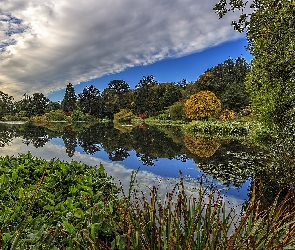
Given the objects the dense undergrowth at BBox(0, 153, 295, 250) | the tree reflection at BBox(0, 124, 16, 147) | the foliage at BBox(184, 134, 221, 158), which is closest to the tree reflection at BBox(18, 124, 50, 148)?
the tree reflection at BBox(0, 124, 16, 147)

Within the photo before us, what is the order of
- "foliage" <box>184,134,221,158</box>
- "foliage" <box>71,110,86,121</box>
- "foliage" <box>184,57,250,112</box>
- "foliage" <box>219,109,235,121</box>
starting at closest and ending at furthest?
"foliage" <box>184,134,221,158</box> → "foliage" <box>219,109,235,121</box> → "foliage" <box>184,57,250,112</box> → "foliage" <box>71,110,86,121</box>

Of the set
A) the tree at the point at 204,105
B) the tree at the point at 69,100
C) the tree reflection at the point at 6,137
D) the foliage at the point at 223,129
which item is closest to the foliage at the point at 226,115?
the tree at the point at 204,105

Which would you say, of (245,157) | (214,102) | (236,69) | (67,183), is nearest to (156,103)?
(236,69)

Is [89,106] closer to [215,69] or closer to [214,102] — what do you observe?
[215,69]

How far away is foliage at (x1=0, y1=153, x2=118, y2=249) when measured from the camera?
1.51 meters

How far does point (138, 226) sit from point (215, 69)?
54.0m

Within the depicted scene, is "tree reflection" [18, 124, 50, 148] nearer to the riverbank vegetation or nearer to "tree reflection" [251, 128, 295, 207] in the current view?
the riverbank vegetation

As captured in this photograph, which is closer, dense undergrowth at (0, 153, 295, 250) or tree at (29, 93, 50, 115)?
dense undergrowth at (0, 153, 295, 250)

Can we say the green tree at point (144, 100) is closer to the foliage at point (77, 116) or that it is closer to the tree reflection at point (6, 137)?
the foliage at point (77, 116)

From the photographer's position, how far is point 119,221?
1970 mm

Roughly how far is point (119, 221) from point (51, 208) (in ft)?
2.41

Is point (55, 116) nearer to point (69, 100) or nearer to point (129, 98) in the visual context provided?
point (69, 100)

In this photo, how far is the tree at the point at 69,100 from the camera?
6831 cm

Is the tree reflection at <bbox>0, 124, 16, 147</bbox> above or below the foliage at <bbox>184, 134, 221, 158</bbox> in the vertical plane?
above
